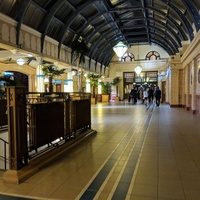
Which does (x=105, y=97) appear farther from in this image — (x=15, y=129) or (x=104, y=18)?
(x=15, y=129)

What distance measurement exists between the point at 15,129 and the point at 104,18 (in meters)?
14.1

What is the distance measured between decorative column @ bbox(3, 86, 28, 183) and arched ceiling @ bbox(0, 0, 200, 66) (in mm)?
6546

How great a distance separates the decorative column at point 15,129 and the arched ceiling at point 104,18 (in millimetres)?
6546

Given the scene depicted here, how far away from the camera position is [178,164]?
3459mm

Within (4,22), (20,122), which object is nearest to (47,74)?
(4,22)

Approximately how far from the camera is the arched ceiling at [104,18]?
966 cm

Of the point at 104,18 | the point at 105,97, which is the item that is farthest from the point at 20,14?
the point at 105,97

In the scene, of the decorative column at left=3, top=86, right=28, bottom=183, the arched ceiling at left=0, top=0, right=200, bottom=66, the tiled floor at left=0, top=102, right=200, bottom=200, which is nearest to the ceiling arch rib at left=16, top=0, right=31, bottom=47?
the arched ceiling at left=0, top=0, right=200, bottom=66

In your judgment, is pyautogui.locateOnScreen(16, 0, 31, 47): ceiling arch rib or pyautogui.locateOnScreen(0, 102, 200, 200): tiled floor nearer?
pyautogui.locateOnScreen(0, 102, 200, 200): tiled floor

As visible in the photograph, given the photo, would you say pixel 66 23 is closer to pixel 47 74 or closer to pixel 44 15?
pixel 44 15

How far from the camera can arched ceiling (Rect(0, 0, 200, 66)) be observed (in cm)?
966

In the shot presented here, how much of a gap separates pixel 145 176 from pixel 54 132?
72.4 inches

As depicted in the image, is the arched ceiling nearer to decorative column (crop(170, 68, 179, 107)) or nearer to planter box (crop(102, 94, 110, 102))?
decorative column (crop(170, 68, 179, 107))

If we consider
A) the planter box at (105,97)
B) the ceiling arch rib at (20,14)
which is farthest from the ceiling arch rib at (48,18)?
the planter box at (105,97)
